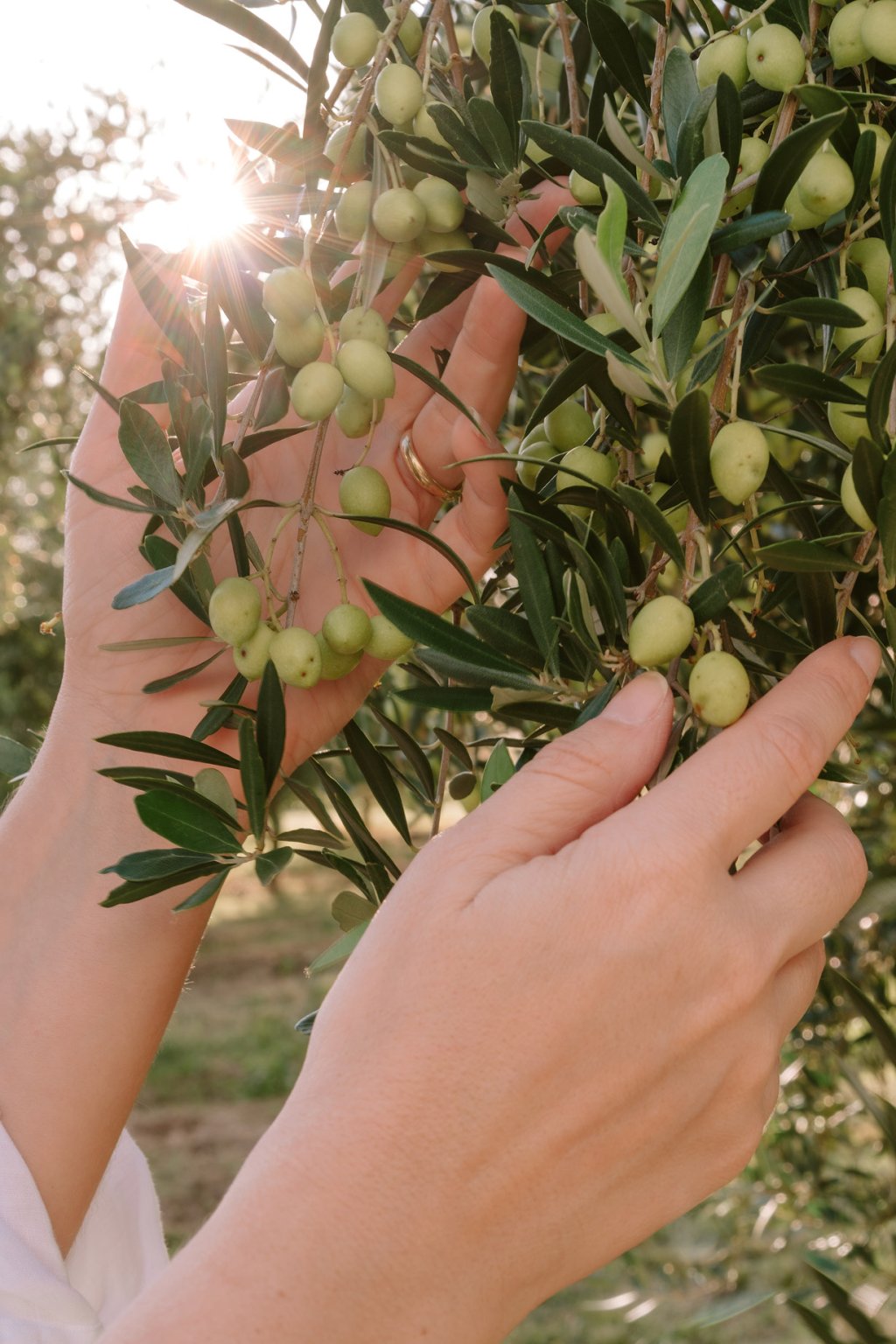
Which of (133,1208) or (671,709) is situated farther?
(133,1208)

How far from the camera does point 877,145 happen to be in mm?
741

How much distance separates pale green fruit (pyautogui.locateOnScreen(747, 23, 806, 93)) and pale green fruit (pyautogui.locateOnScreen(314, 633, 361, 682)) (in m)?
0.50

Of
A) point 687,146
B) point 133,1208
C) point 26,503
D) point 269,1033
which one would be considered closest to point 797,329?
point 687,146

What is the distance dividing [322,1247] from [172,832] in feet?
1.01

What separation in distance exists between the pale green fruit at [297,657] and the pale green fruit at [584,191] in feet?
1.19

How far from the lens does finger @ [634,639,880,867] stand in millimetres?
709

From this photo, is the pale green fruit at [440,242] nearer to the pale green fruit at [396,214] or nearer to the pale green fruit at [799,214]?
the pale green fruit at [396,214]

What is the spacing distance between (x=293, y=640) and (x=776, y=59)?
496 mm

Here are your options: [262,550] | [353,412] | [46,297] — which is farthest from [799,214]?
[46,297]

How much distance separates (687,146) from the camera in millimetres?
711

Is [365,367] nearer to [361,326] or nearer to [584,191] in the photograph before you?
[361,326]

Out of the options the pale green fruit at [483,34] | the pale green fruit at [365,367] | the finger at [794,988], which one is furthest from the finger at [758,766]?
the pale green fruit at [483,34]

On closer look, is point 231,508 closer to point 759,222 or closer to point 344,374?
point 344,374

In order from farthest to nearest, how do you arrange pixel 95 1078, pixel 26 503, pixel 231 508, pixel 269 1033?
pixel 269 1033 < pixel 26 503 < pixel 95 1078 < pixel 231 508
